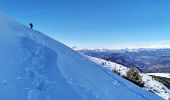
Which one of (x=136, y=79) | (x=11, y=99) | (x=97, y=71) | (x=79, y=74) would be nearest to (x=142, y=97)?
(x=97, y=71)

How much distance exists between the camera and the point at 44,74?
582 inches

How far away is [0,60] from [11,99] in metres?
2.73

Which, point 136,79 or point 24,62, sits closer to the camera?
point 24,62

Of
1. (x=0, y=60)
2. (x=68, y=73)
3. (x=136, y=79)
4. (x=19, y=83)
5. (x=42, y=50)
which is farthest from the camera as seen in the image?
(x=136, y=79)

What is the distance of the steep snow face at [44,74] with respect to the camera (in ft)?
44.4

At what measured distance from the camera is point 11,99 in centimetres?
1263

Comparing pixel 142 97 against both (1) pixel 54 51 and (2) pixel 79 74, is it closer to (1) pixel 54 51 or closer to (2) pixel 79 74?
(2) pixel 79 74

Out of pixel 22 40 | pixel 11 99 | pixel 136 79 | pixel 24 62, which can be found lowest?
pixel 136 79

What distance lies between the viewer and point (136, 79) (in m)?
61.9

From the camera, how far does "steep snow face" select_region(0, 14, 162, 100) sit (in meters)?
13.5

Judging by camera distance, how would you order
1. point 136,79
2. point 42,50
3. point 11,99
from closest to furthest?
1. point 11,99
2. point 42,50
3. point 136,79

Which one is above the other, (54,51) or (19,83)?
(54,51)

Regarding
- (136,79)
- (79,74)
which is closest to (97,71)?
(79,74)

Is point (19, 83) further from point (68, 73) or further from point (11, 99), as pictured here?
point (68, 73)
